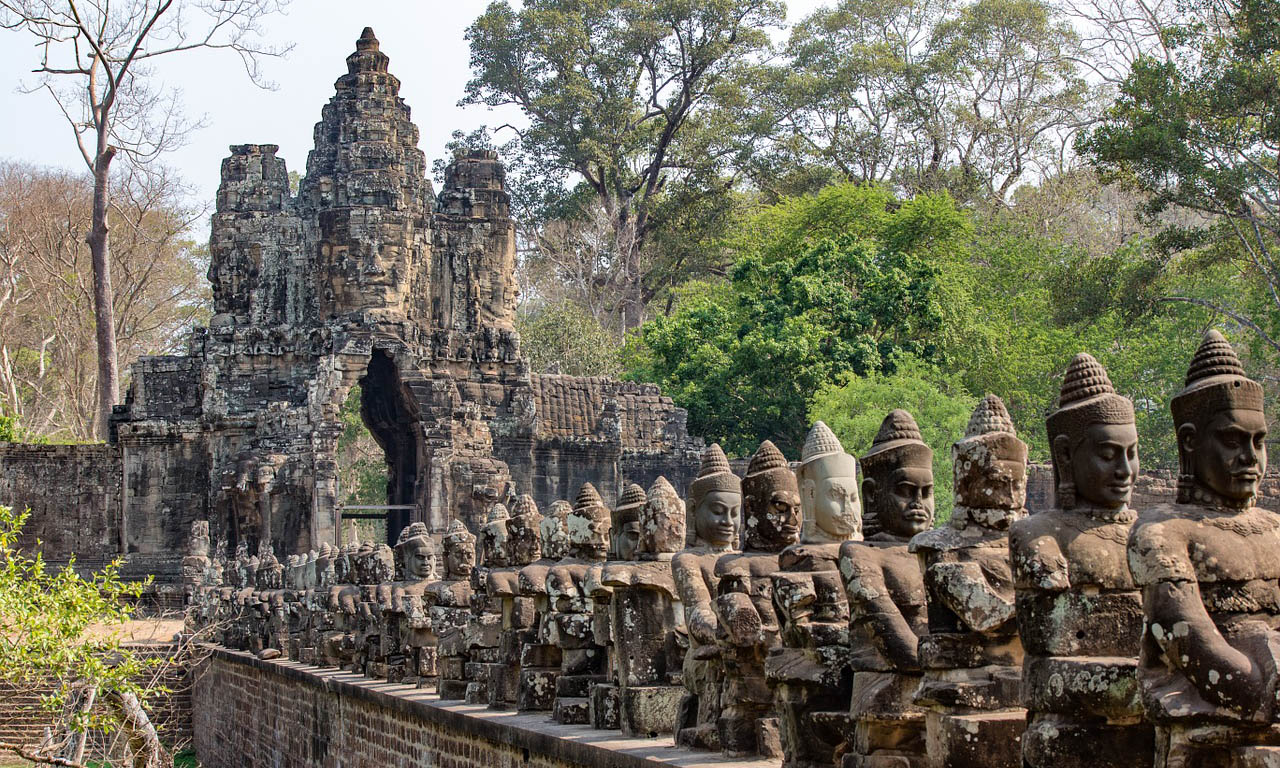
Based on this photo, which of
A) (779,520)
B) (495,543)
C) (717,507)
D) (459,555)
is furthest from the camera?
(459,555)

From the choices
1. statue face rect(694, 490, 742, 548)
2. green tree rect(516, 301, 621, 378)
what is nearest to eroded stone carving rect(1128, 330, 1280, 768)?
statue face rect(694, 490, 742, 548)

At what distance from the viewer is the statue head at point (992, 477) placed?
253 inches

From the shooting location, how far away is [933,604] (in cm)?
626

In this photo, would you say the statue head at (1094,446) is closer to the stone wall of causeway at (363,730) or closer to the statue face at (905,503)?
the statue face at (905,503)

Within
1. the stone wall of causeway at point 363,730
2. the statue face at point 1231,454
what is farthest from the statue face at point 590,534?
the statue face at point 1231,454

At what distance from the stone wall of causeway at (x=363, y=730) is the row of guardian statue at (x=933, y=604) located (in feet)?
1.14

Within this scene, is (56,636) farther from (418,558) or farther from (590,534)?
(590,534)

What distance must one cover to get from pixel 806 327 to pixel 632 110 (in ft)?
62.3

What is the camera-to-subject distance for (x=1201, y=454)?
519 cm

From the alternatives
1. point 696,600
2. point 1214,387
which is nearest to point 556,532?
point 696,600

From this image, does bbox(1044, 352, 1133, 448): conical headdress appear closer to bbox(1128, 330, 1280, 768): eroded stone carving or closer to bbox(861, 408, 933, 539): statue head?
bbox(1128, 330, 1280, 768): eroded stone carving

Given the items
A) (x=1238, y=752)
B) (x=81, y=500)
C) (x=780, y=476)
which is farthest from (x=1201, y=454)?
(x=81, y=500)

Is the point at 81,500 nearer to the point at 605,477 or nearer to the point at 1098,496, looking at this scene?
the point at 605,477

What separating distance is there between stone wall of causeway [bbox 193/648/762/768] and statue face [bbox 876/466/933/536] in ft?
4.22
